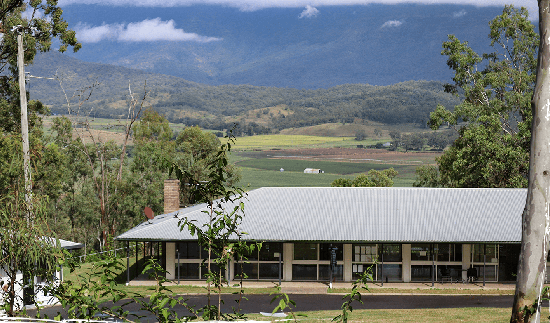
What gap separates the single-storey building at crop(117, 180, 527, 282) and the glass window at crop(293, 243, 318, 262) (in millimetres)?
47

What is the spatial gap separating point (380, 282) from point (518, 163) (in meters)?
20.3

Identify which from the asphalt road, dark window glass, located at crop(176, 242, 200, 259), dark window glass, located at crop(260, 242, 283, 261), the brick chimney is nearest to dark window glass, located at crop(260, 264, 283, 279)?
dark window glass, located at crop(260, 242, 283, 261)

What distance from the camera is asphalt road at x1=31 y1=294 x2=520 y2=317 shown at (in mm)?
22672

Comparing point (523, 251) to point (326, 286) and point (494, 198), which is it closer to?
point (326, 286)

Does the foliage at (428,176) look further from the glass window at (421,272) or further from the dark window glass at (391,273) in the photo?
the dark window glass at (391,273)

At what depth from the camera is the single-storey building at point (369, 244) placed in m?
26.9

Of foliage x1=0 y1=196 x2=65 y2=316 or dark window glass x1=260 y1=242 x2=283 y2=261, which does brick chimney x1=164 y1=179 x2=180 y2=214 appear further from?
foliage x1=0 y1=196 x2=65 y2=316

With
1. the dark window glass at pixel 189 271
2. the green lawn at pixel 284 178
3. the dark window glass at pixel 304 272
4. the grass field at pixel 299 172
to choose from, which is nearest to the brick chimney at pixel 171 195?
the dark window glass at pixel 189 271

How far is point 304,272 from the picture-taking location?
1111 inches

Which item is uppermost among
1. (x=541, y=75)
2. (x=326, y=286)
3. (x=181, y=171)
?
(x=541, y=75)

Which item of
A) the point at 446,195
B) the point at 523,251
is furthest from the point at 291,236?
the point at 523,251

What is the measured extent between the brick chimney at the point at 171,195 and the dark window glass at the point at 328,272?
9726 mm

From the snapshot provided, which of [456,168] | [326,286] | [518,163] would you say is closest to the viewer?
[326,286]

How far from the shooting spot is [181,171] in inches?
251
